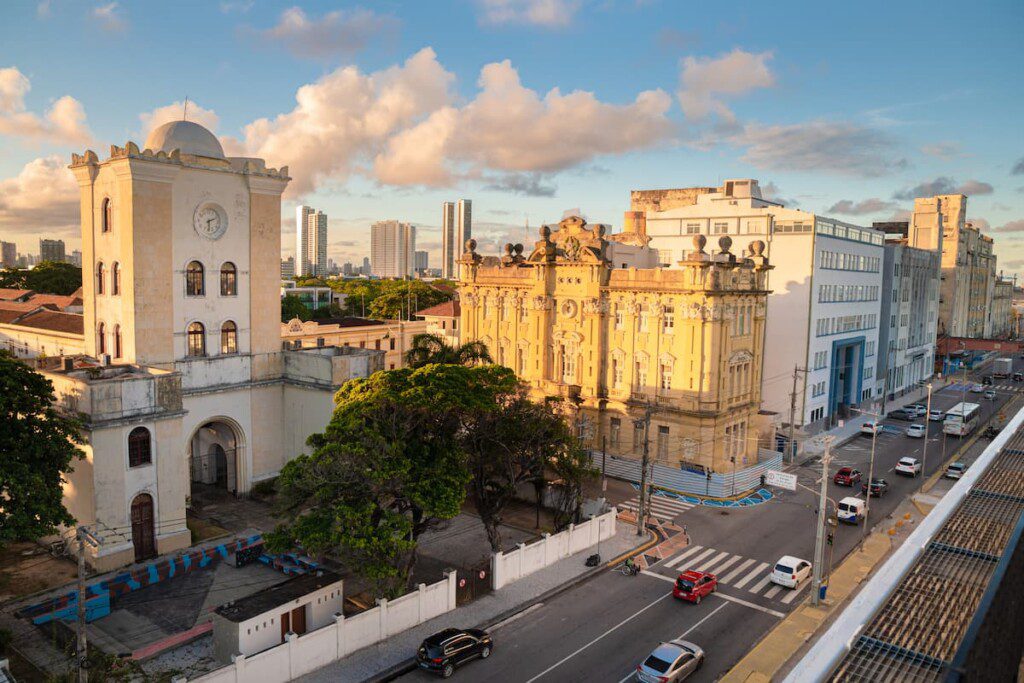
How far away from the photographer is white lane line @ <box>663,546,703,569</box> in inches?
1539

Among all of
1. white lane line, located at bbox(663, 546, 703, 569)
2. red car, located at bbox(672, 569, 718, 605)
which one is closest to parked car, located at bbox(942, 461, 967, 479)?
white lane line, located at bbox(663, 546, 703, 569)

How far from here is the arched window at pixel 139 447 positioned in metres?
36.0

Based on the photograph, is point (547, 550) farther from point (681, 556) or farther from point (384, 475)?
point (384, 475)

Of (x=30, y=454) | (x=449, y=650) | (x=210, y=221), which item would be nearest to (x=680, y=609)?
(x=449, y=650)

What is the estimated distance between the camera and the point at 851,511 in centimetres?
4631

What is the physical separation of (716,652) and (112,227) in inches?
1562

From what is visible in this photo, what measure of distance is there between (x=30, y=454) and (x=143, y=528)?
866 cm

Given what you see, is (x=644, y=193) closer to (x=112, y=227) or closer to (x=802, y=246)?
(x=802, y=246)

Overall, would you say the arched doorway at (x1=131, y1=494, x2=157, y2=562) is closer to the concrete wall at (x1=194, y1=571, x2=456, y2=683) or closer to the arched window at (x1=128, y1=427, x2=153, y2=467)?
the arched window at (x1=128, y1=427, x2=153, y2=467)

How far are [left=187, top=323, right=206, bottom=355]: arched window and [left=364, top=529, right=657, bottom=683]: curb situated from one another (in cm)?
2509

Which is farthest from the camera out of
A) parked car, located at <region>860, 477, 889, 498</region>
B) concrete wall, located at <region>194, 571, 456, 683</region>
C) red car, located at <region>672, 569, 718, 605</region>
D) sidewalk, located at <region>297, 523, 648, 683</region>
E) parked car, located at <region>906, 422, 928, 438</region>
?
parked car, located at <region>906, 422, 928, 438</region>

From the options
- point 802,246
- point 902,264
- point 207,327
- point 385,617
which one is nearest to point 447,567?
point 385,617

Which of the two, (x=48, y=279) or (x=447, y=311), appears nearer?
(x=447, y=311)

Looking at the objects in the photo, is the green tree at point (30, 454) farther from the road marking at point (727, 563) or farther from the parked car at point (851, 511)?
the parked car at point (851, 511)
